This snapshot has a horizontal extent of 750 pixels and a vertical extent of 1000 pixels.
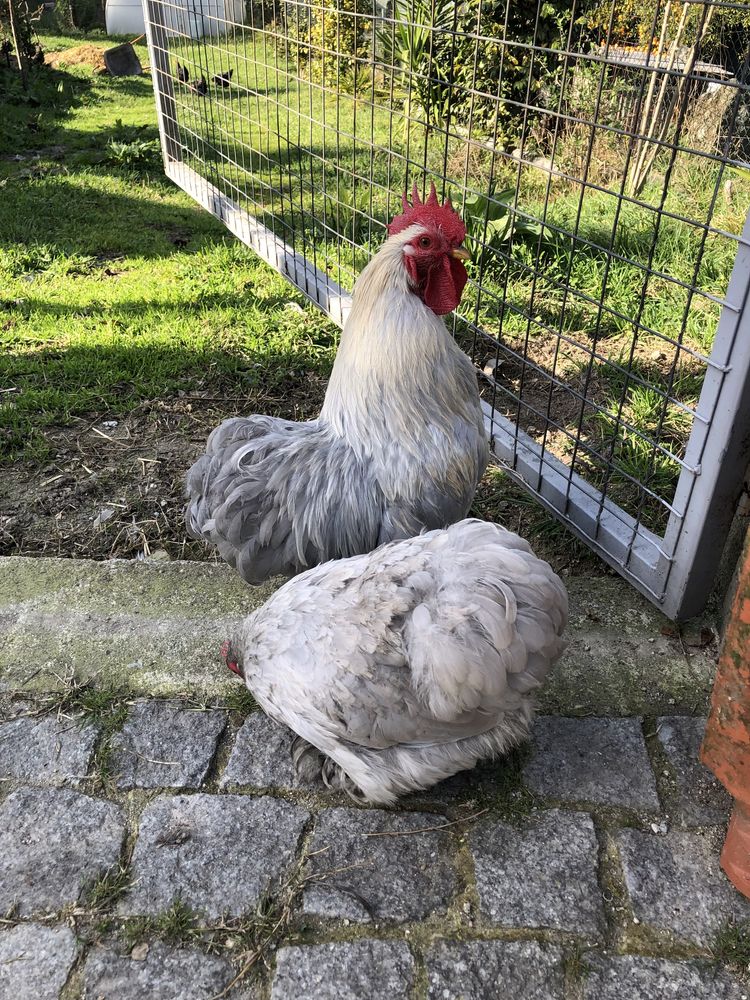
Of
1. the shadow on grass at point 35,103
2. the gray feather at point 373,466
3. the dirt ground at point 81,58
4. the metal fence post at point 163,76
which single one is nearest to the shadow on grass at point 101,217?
the metal fence post at point 163,76

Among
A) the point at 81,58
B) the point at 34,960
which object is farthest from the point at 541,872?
the point at 81,58

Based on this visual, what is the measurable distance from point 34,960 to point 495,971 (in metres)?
1.17

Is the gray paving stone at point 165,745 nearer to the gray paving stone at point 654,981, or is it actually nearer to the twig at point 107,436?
the gray paving stone at point 654,981

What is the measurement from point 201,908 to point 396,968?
1.79 ft

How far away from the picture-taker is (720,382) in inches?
89.7

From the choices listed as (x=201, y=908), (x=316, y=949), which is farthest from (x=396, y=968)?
(x=201, y=908)

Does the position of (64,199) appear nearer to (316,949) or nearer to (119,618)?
(119,618)

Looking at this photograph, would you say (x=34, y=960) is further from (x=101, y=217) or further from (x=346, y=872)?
(x=101, y=217)

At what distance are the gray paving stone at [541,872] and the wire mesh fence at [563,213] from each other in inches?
38.3

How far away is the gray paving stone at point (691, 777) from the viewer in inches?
86.7

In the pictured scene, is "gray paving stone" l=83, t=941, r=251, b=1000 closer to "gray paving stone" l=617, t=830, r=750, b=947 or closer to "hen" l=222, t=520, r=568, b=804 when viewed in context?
"hen" l=222, t=520, r=568, b=804

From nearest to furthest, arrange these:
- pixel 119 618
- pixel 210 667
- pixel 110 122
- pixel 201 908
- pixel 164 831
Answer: pixel 201 908 → pixel 164 831 → pixel 210 667 → pixel 119 618 → pixel 110 122

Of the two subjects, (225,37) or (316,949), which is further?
(225,37)

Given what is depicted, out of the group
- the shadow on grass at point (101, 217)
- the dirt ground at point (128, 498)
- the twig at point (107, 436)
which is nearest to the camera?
the dirt ground at point (128, 498)
